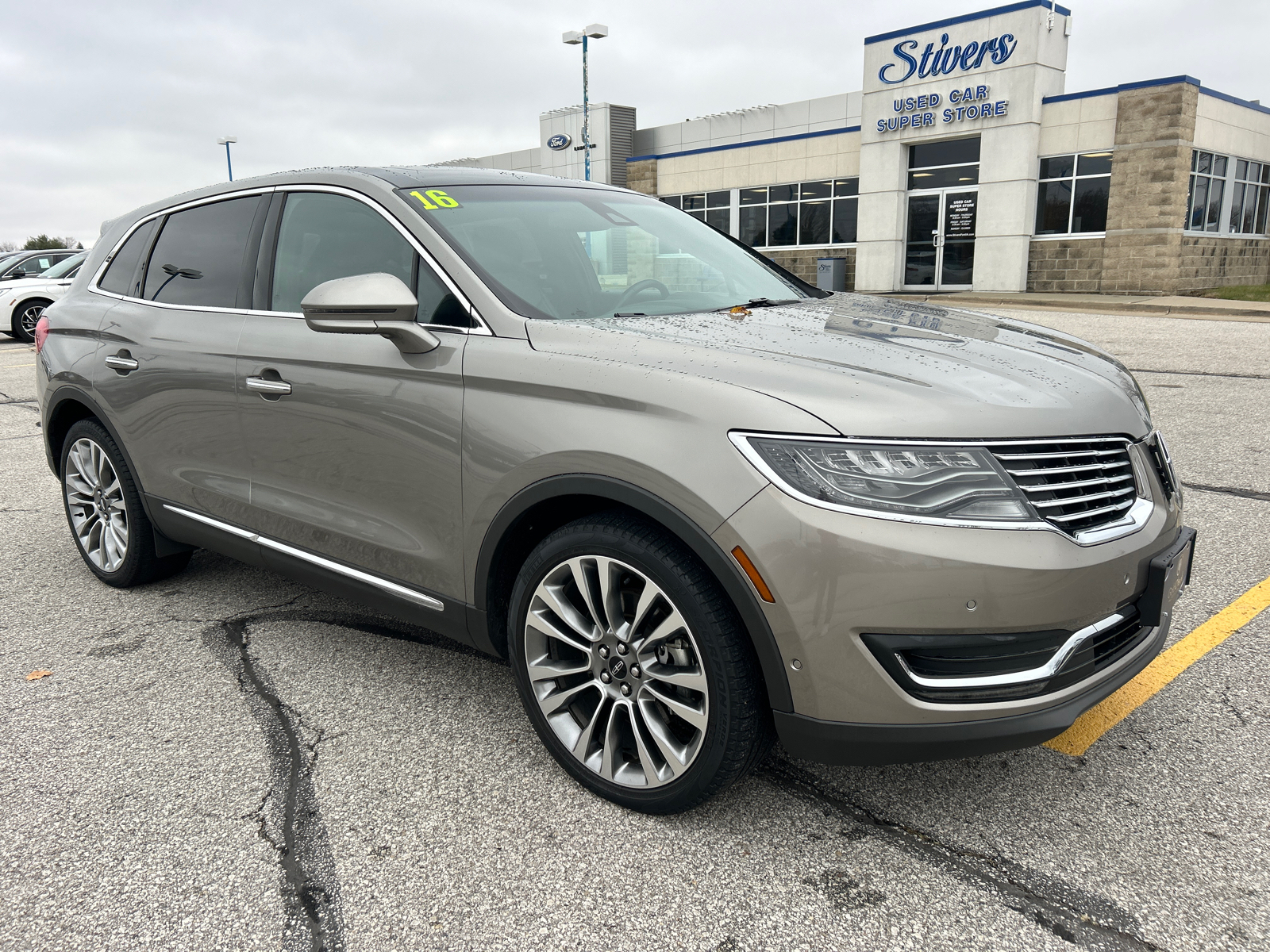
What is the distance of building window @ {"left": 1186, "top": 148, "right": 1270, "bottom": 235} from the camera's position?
943 inches

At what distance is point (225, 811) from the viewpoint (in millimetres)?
2672

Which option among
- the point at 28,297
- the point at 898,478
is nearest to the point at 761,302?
the point at 898,478

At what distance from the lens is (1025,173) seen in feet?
80.1

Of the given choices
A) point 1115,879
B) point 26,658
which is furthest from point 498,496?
point 26,658

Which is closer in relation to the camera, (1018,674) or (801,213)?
(1018,674)

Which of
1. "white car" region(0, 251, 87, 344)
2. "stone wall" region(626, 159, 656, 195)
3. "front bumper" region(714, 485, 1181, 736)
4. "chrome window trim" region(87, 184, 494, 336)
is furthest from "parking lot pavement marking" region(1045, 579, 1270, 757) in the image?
"stone wall" region(626, 159, 656, 195)

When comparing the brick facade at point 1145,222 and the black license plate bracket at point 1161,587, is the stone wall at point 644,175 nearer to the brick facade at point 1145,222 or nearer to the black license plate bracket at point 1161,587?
the brick facade at point 1145,222

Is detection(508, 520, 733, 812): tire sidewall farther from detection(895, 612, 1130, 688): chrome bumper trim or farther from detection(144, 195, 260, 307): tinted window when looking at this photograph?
detection(144, 195, 260, 307): tinted window

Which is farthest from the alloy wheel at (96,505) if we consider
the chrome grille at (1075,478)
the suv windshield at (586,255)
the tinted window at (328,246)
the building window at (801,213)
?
the building window at (801,213)

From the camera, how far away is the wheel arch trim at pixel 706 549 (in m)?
2.22

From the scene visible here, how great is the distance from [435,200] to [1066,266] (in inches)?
977

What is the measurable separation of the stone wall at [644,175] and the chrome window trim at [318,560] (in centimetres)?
3332

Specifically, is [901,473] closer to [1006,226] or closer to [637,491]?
[637,491]

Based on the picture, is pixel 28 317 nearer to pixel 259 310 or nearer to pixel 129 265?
pixel 129 265
